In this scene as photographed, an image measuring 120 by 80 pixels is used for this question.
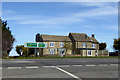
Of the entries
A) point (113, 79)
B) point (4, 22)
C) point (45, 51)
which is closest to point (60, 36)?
point (45, 51)

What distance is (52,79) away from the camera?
1048cm

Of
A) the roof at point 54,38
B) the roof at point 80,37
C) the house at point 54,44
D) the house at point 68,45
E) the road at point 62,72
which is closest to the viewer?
the road at point 62,72

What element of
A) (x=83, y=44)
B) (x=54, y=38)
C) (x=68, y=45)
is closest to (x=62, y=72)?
(x=68, y=45)

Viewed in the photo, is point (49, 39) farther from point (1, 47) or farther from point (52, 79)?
point (52, 79)

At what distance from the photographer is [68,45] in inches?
2761

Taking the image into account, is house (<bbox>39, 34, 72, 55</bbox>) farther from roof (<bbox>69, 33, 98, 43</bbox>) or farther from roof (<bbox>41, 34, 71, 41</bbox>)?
roof (<bbox>69, 33, 98, 43</bbox>)

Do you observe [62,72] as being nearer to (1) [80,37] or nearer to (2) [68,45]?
(2) [68,45]

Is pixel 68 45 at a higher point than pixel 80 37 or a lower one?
lower

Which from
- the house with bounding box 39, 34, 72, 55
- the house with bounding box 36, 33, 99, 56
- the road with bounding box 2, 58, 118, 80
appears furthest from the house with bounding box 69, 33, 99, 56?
the road with bounding box 2, 58, 118, 80

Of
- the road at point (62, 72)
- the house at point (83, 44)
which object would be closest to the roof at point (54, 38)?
the house at point (83, 44)

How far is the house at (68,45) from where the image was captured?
70.5m

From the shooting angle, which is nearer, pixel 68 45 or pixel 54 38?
pixel 68 45

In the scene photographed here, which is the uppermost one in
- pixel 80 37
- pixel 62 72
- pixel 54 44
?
pixel 80 37

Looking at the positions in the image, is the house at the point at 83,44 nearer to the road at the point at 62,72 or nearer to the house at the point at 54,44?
the house at the point at 54,44
